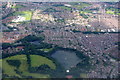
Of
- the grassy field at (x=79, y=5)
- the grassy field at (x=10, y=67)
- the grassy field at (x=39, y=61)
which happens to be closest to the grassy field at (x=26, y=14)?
the grassy field at (x=79, y=5)

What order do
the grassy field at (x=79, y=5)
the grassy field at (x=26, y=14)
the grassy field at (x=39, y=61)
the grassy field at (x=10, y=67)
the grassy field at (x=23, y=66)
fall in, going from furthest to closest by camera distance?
the grassy field at (x=79, y=5) < the grassy field at (x=26, y=14) < the grassy field at (x=39, y=61) < the grassy field at (x=10, y=67) < the grassy field at (x=23, y=66)

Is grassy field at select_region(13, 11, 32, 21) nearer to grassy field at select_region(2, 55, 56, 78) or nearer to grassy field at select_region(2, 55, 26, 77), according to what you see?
grassy field at select_region(2, 55, 26, 77)

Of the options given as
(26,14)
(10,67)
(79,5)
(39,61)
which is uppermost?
(79,5)

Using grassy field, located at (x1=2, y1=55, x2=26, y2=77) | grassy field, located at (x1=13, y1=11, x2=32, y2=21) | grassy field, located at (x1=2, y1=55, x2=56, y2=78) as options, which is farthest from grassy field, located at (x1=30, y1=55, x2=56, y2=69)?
grassy field, located at (x1=13, y1=11, x2=32, y2=21)

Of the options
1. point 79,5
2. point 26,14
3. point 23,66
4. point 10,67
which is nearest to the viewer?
point 10,67

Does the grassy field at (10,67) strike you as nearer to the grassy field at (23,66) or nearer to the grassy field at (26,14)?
the grassy field at (23,66)

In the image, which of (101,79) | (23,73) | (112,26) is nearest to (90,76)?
(101,79)

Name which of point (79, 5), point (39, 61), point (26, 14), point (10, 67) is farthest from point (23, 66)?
point (79, 5)

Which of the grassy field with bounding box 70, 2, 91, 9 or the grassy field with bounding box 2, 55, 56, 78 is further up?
the grassy field with bounding box 70, 2, 91, 9

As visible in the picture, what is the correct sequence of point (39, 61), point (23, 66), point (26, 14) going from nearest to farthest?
point (23, 66)
point (39, 61)
point (26, 14)

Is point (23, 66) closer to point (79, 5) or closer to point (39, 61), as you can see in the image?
point (39, 61)
